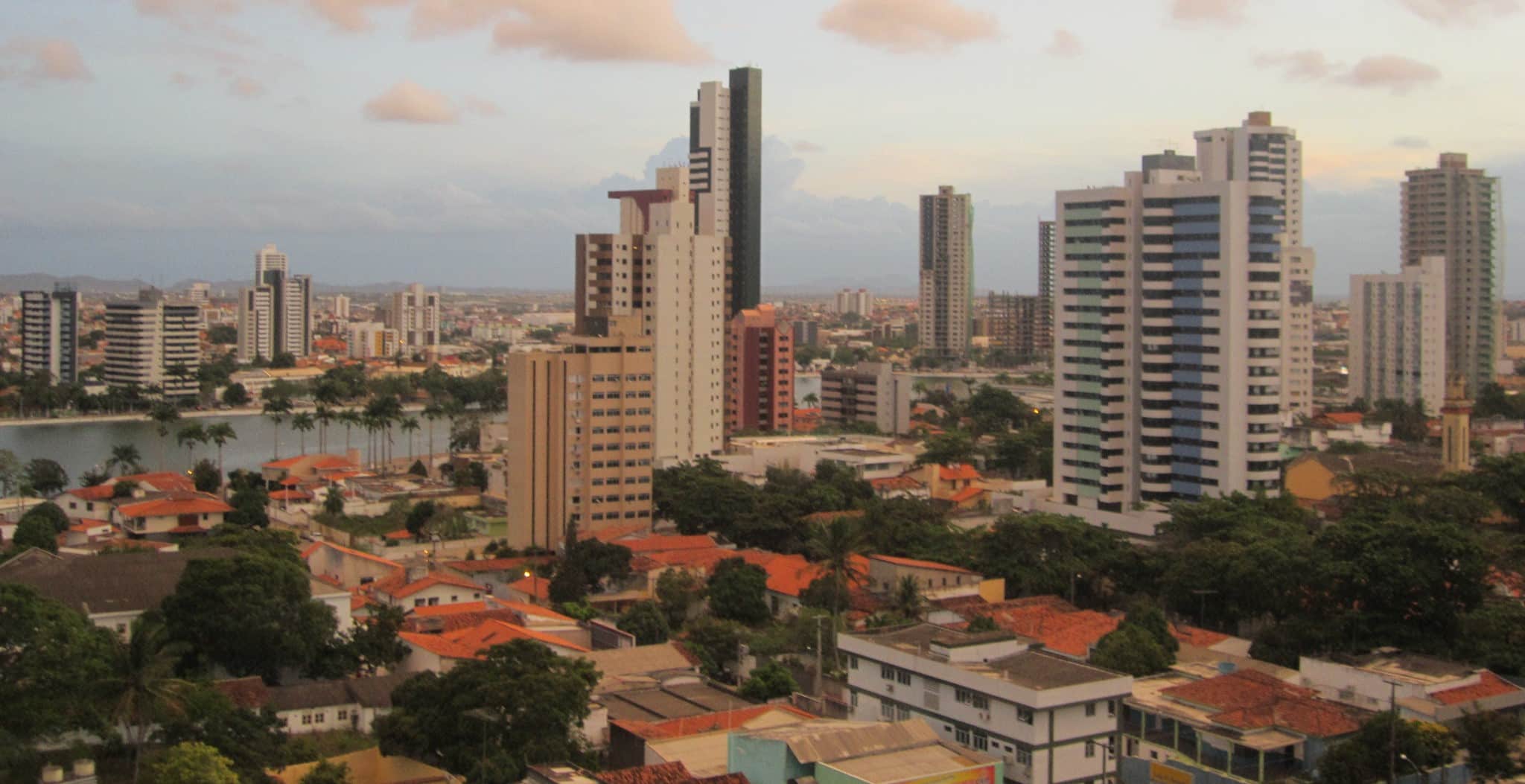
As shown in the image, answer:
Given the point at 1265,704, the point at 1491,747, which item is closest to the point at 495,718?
the point at 1265,704

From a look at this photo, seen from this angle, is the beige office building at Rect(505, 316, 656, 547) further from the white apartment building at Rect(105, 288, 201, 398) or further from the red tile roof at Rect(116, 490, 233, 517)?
the white apartment building at Rect(105, 288, 201, 398)

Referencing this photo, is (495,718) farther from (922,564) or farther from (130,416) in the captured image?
(130,416)

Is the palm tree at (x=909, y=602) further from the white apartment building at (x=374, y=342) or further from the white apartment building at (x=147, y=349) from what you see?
the white apartment building at (x=374, y=342)

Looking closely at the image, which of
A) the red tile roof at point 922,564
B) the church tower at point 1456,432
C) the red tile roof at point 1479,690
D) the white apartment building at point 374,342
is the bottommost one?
the red tile roof at point 1479,690

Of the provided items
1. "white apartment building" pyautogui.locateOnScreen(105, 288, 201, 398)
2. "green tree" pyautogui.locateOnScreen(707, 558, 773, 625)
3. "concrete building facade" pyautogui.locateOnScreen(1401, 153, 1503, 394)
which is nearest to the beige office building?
"green tree" pyautogui.locateOnScreen(707, 558, 773, 625)

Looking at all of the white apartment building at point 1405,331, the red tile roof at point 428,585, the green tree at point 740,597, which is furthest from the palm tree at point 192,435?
the white apartment building at point 1405,331

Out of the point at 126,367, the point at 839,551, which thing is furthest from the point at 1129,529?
the point at 126,367
